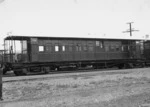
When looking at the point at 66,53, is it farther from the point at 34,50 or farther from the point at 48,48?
the point at 34,50

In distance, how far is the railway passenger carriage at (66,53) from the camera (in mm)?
20797

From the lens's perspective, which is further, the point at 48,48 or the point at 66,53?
the point at 66,53

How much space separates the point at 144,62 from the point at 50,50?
1199cm

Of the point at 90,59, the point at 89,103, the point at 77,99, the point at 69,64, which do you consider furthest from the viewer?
the point at 90,59

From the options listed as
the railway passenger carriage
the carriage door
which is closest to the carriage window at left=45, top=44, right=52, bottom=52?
the railway passenger carriage

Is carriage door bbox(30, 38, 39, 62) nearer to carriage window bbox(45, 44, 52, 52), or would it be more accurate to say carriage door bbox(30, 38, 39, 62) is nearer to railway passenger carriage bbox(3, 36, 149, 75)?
railway passenger carriage bbox(3, 36, 149, 75)

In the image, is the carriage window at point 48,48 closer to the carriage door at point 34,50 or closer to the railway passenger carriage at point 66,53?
the railway passenger carriage at point 66,53

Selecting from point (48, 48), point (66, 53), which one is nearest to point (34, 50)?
point (48, 48)

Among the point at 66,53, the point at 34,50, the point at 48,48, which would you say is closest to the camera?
the point at 34,50

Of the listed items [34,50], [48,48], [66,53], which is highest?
[48,48]

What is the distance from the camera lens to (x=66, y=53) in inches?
909

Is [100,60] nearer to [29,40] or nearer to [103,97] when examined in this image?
[29,40]

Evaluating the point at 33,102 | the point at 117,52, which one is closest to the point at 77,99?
the point at 33,102

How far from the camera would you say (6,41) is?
70.0 feet
